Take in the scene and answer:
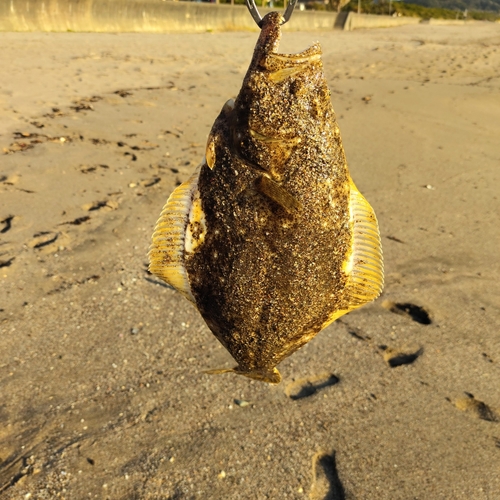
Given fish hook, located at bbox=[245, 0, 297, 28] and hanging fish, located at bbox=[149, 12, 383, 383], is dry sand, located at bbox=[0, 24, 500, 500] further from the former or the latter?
fish hook, located at bbox=[245, 0, 297, 28]

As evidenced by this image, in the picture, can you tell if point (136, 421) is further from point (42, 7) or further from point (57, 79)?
point (42, 7)

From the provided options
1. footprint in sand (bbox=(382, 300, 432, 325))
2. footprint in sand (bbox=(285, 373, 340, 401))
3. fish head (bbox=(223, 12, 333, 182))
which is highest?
fish head (bbox=(223, 12, 333, 182))

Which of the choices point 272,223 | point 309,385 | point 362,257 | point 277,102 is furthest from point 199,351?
point 277,102

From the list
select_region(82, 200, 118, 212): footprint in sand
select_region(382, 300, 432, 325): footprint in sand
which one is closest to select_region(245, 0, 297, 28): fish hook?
select_region(382, 300, 432, 325): footprint in sand

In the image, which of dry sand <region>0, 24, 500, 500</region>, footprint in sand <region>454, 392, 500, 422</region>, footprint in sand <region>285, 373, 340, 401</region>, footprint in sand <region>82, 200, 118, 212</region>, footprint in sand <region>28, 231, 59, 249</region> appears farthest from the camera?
footprint in sand <region>82, 200, 118, 212</region>

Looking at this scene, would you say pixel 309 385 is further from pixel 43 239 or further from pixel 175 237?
pixel 43 239

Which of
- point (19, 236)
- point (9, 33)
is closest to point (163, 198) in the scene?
point (19, 236)

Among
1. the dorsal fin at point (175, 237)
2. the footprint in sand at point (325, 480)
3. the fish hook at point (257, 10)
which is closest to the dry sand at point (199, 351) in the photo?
the footprint in sand at point (325, 480)
